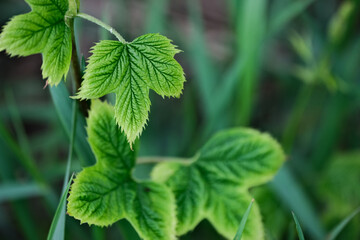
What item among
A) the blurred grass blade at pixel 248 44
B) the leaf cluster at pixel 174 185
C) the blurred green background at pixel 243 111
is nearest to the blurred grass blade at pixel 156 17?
the blurred green background at pixel 243 111

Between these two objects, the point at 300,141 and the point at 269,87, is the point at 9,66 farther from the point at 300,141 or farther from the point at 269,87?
the point at 300,141

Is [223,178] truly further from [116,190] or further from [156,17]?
[156,17]

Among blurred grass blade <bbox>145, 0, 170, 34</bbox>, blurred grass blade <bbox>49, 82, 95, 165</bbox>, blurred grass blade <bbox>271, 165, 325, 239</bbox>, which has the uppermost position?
blurred grass blade <bbox>145, 0, 170, 34</bbox>

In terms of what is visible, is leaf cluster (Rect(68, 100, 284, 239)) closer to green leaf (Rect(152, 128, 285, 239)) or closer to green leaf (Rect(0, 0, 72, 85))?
green leaf (Rect(152, 128, 285, 239))

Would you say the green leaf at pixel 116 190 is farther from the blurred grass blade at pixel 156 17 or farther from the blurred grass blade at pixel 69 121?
the blurred grass blade at pixel 156 17

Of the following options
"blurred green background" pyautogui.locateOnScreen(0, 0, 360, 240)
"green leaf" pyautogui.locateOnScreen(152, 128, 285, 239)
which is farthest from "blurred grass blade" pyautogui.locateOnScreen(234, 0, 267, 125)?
"green leaf" pyautogui.locateOnScreen(152, 128, 285, 239)
